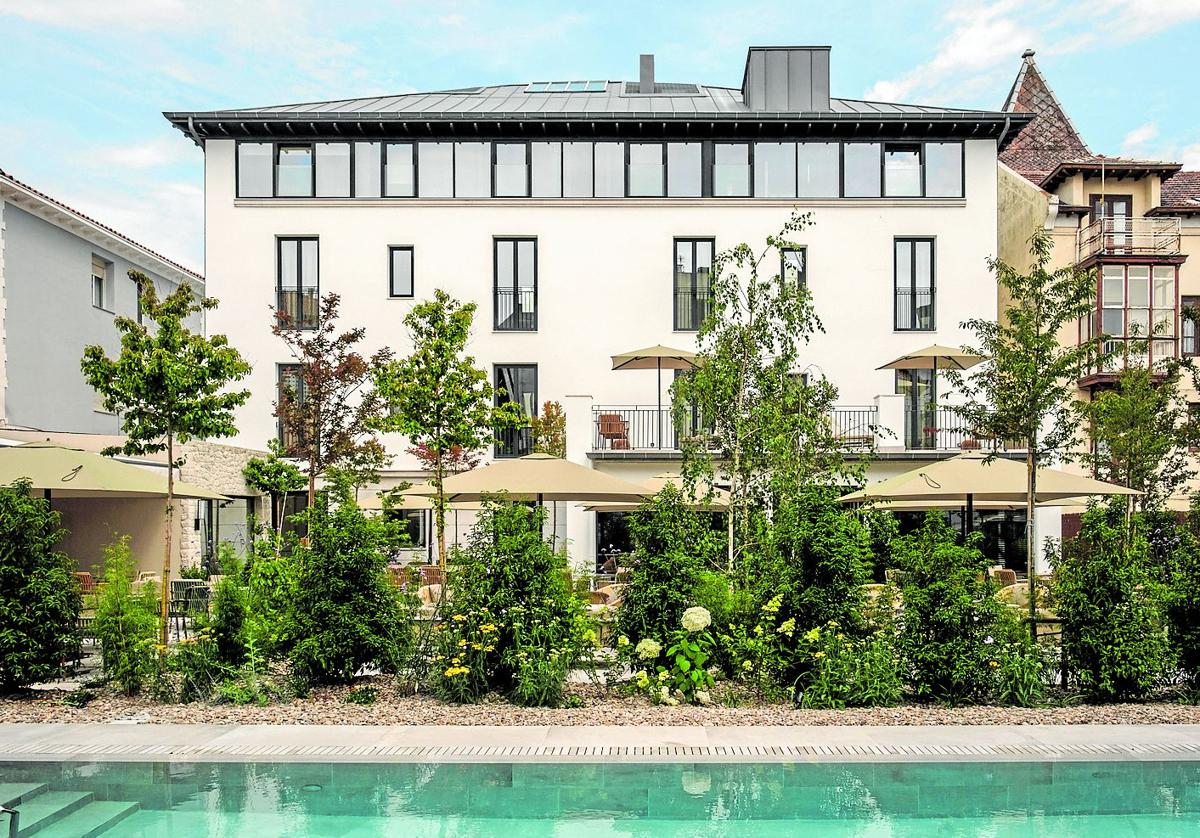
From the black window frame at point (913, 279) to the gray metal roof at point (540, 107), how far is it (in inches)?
139

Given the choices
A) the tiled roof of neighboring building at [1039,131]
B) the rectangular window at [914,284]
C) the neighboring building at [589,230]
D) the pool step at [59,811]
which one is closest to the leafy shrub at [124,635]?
the pool step at [59,811]

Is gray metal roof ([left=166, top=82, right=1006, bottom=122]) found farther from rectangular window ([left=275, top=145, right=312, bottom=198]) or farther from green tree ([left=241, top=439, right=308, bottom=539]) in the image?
green tree ([left=241, top=439, right=308, bottom=539])

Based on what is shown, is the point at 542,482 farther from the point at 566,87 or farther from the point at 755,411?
the point at 566,87

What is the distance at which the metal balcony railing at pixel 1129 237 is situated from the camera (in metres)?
33.5

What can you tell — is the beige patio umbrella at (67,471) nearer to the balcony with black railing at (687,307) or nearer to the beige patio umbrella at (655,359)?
the beige patio umbrella at (655,359)

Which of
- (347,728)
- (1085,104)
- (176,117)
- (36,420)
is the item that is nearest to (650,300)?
(176,117)

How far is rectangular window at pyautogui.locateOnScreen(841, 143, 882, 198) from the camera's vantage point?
105ft

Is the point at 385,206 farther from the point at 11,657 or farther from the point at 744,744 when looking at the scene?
the point at 744,744

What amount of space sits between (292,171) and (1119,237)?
82.9ft

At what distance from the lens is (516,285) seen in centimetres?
3194

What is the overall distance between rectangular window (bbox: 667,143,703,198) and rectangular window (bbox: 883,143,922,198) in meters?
5.54

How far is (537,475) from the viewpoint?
597 inches

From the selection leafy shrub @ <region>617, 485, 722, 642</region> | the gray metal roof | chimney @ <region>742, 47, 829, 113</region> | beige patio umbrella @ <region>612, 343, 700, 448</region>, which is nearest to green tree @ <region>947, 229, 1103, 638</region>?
leafy shrub @ <region>617, 485, 722, 642</region>

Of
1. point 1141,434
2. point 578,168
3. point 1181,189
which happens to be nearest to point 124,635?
point 1141,434
